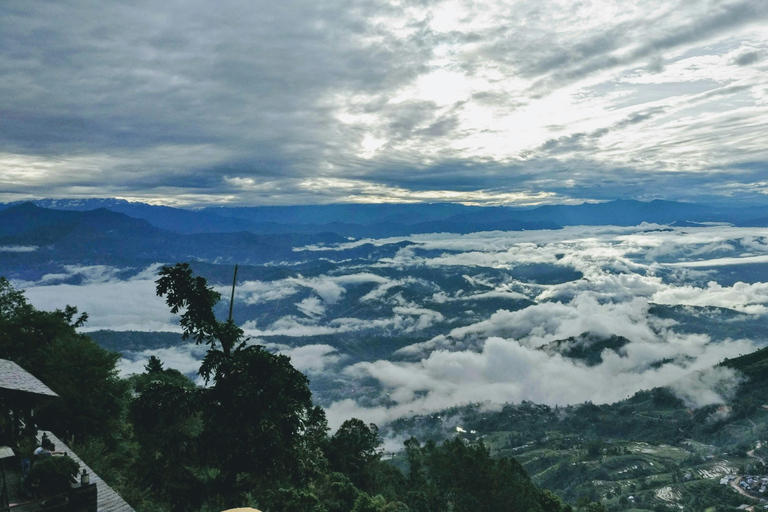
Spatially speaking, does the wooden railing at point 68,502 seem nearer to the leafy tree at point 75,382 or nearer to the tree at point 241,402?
the tree at point 241,402

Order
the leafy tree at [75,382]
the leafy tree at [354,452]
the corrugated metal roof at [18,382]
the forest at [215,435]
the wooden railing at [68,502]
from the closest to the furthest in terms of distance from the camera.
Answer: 1. the wooden railing at [68,502]
2. the forest at [215,435]
3. the corrugated metal roof at [18,382]
4. the leafy tree at [75,382]
5. the leafy tree at [354,452]

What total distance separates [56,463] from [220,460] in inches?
235

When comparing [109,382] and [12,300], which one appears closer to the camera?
[109,382]

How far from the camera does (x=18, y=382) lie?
21516mm

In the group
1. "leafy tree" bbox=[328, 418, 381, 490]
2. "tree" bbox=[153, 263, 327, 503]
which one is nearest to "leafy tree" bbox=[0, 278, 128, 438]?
"tree" bbox=[153, 263, 327, 503]

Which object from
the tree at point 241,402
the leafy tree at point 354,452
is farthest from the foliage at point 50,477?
the leafy tree at point 354,452

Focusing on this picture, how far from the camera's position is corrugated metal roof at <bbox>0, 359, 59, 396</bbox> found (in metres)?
20.4

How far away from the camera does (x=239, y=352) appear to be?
19.4m

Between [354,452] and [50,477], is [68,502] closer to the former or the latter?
[50,477]

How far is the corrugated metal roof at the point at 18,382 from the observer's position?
66.8 feet

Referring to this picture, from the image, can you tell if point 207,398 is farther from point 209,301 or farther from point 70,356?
point 70,356

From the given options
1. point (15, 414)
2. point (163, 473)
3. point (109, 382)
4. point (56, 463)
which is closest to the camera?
point (56, 463)

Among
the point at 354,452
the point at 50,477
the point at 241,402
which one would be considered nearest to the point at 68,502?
the point at 50,477

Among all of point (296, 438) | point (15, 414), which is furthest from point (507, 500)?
point (15, 414)
